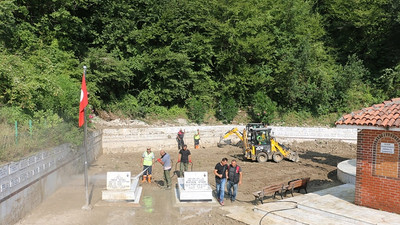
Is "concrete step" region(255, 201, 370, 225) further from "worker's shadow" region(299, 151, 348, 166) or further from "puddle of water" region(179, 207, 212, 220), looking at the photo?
"worker's shadow" region(299, 151, 348, 166)

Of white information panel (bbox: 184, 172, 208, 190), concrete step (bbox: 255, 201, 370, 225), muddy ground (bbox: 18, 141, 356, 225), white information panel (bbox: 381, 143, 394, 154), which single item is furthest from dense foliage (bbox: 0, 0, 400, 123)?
white information panel (bbox: 381, 143, 394, 154)

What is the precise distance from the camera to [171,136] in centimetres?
2678

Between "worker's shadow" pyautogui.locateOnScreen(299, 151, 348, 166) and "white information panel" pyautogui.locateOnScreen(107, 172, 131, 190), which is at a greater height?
"white information panel" pyautogui.locateOnScreen(107, 172, 131, 190)

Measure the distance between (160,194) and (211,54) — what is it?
79.8 feet

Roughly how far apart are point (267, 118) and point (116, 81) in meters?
16.2

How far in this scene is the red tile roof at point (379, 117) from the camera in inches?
390

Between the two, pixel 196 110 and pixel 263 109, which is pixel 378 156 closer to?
pixel 196 110

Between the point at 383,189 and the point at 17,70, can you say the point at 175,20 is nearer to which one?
the point at 17,70

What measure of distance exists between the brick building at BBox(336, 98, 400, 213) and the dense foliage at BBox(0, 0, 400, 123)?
72.7ft

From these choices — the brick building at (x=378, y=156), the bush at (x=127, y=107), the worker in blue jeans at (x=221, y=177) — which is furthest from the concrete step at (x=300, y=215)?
the bush at (x=127, y=107)

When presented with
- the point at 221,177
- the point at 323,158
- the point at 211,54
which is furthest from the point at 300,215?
the point at 211,54

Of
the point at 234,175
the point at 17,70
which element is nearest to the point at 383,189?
the point at 234,175

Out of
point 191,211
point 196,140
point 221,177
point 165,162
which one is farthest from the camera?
point 196,140

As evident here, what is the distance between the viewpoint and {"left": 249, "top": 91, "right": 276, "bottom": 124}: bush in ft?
112
